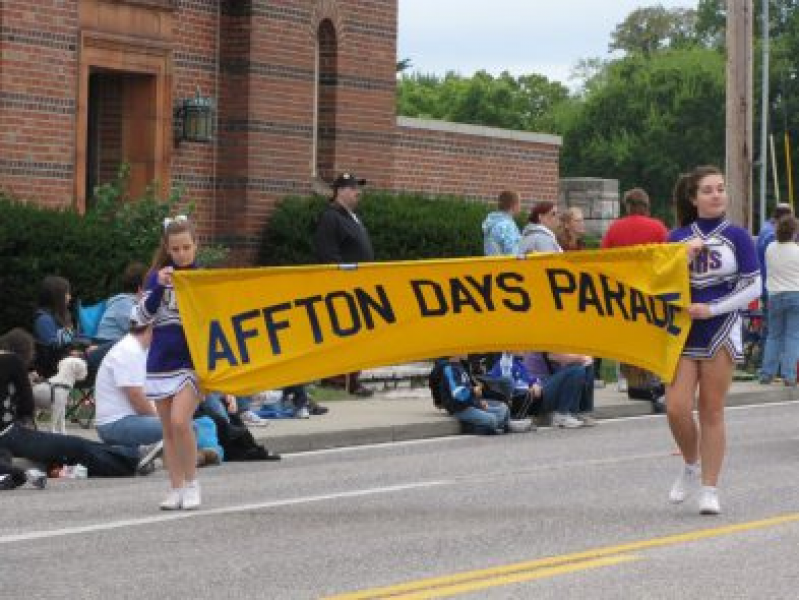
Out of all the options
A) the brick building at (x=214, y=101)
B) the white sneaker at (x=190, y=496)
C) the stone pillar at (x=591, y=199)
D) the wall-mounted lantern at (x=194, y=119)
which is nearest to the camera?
the white sneaker at (x=190, y=496)

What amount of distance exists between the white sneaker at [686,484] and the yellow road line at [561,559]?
2.26 feet

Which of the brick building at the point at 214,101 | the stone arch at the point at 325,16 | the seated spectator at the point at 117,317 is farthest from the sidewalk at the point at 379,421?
the stone arch at the point at 325,16

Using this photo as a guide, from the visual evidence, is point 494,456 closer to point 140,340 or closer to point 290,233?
point 140,340

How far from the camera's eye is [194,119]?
1088 inches

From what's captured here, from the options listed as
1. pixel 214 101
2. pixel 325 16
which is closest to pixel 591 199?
pixel 325 16

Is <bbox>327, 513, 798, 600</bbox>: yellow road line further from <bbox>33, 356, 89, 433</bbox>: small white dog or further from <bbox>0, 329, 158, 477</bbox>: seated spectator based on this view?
<bbox>33, 356, 89, 433</bbox>: small white dog

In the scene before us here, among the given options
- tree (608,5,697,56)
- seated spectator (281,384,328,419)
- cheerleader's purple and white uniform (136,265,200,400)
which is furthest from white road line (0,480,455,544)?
tree (608,5,697,56)

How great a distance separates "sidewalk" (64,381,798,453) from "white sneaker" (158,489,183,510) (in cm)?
483

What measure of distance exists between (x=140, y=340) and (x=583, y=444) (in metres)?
4.30

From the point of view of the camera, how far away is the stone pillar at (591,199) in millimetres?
38781

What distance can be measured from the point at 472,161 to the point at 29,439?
17737 mm

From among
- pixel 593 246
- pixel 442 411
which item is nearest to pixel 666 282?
pixel 442 411

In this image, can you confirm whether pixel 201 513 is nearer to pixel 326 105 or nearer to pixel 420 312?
pixel 420 312

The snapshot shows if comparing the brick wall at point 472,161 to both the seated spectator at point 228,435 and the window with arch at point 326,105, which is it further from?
the seated spectator at point 228,435
